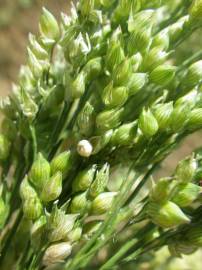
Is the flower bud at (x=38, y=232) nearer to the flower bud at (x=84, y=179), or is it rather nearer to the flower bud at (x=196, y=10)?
the flower bud at (x=84, y=179)

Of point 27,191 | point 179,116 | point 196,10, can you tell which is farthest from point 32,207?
point 196,10

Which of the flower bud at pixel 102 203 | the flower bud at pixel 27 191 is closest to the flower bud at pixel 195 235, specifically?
the flower bud at pixel 102 203

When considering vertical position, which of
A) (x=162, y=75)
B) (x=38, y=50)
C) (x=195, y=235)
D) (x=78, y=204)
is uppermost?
(x=38, y=50)

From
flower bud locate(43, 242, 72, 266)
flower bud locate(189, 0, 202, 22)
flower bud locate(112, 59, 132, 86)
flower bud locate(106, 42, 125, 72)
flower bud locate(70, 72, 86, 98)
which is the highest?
flower bud locate(189, 0, 202, 22)

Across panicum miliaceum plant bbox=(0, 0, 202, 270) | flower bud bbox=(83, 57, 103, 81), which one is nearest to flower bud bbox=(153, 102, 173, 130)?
panicum miliaceum plant bbox=(0, 0, 202, 270)

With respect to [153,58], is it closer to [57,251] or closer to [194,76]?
[194,76]

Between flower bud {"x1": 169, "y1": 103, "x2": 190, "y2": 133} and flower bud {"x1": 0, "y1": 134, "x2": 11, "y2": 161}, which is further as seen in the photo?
flower bud {"x1": 0, "y1": 134, "x2": 11, "y2": 161}

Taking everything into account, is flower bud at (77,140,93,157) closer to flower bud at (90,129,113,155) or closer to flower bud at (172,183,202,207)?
flower bud at (90,129,113,155)
